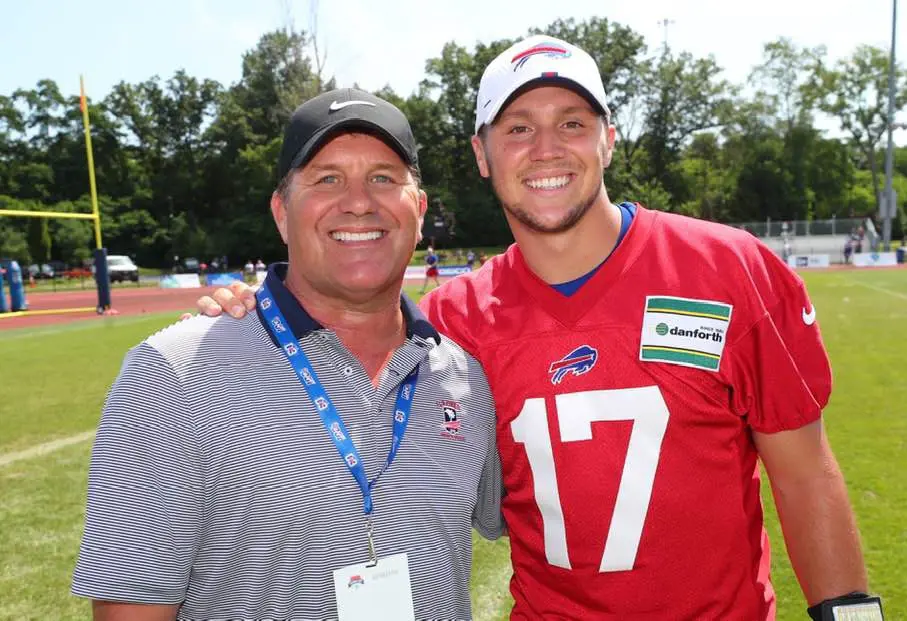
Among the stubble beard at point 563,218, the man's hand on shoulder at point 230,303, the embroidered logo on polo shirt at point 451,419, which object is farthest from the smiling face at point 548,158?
the man's hand on shoulder at point 230,303

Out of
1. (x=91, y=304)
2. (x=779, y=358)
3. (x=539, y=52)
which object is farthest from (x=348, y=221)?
(x=91, y=304)

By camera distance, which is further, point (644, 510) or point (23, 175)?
point (23, 175)

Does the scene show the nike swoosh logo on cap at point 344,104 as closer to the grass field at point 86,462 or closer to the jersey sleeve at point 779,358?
the jersey sleeve at point 779,358

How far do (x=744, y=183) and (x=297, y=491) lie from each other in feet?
208

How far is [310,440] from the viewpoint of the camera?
1.82 meters

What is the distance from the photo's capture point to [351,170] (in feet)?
7.19

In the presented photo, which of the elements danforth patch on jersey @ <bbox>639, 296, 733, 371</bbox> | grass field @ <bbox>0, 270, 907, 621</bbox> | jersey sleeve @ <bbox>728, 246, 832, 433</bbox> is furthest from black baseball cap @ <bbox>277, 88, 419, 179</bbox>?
grass field @ <bbox>0, 270, 907, 621</bbox>

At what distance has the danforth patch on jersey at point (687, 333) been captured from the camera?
2.15m

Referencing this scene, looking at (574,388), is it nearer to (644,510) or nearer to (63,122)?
(644,510)

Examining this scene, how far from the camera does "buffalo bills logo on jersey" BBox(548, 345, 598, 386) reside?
87.0 inches

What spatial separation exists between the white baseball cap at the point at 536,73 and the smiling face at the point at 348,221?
19.2 inches

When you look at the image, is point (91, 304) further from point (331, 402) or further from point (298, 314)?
point (331, 402)

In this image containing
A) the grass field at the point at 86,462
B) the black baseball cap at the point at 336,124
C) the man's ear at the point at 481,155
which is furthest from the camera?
the grass field at the point at 86,462

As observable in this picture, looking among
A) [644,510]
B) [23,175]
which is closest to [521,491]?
[644,510]
